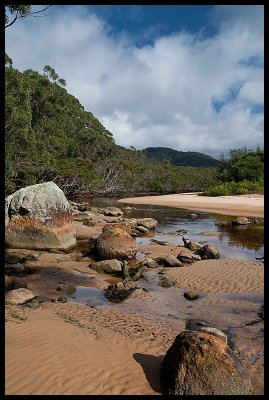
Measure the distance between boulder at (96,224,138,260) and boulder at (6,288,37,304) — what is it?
16.3 feet

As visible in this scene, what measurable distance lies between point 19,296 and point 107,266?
426cm

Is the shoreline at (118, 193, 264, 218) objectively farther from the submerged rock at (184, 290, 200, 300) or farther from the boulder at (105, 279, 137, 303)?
the boulder at (105, 279, 137, 303)

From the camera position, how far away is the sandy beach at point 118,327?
535cm

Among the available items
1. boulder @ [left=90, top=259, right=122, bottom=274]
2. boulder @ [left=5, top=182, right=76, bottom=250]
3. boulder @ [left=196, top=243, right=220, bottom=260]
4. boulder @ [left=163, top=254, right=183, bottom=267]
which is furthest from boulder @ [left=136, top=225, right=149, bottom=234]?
boulder @ [left=90, top=259, right=122, bottom=274]

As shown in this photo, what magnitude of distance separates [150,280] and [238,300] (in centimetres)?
323

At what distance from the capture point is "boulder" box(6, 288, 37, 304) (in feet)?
30.2

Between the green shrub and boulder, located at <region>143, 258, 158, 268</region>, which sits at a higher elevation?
the green shrub

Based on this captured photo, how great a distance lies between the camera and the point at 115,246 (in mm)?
14641

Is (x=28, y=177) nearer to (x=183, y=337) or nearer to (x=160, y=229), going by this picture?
(x=160, y=229)

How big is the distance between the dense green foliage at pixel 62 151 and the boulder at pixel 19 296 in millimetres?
10827

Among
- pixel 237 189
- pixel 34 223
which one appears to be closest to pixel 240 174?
pixel 237 189

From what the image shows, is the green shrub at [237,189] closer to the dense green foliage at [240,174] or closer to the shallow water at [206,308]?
the dense green foliage at [240,174]

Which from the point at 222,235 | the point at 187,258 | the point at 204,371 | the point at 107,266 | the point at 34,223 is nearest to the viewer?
the point at 204,371

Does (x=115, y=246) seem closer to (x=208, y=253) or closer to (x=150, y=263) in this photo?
(x=150, y=263)
